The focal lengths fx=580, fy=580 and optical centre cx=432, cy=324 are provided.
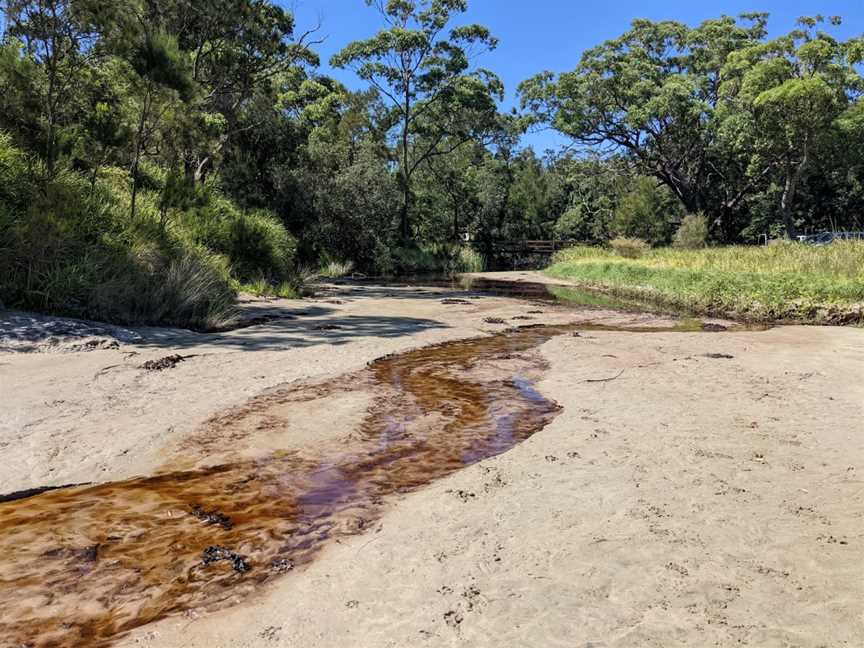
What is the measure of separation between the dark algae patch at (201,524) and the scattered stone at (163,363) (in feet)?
6.52

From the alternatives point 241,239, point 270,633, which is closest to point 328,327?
point 241,239

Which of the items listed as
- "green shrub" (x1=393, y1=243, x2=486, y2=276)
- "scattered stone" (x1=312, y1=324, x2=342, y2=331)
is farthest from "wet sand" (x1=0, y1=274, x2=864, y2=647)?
"green shrub" (x1=393, y1=243, x2=486, y2=276)

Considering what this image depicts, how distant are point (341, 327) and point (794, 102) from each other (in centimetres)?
2869

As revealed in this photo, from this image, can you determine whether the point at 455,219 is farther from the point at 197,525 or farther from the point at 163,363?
the point at 197,525

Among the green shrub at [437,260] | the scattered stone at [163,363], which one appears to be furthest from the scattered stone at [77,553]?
the green shrub at [437,260]

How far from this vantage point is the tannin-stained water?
104 inches

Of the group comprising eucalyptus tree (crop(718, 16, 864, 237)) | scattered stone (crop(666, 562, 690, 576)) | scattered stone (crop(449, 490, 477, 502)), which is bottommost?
scattered stone (crop(449, 490, 477, 502))

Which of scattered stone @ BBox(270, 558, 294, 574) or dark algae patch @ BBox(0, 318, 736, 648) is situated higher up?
dark algae patch @ BBox(0, 318, 736, 648)

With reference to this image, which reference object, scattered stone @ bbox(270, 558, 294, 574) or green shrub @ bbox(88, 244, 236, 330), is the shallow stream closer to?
scattered stone @ bbox(270, 558, 294, 574)

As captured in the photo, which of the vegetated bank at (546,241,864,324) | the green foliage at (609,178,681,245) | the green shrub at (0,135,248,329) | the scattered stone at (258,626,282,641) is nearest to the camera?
the scattered stone at (258,626,282,641)

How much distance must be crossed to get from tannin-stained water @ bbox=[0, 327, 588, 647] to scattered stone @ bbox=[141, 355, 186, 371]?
2957 millimetres

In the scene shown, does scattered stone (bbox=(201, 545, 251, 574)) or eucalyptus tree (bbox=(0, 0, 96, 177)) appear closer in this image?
scattered stone (bbox=(201, 545, 251, 574))

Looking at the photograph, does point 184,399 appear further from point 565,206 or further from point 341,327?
point 565,206

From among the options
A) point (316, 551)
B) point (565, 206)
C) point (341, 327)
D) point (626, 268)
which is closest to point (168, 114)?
point (341, 327)
